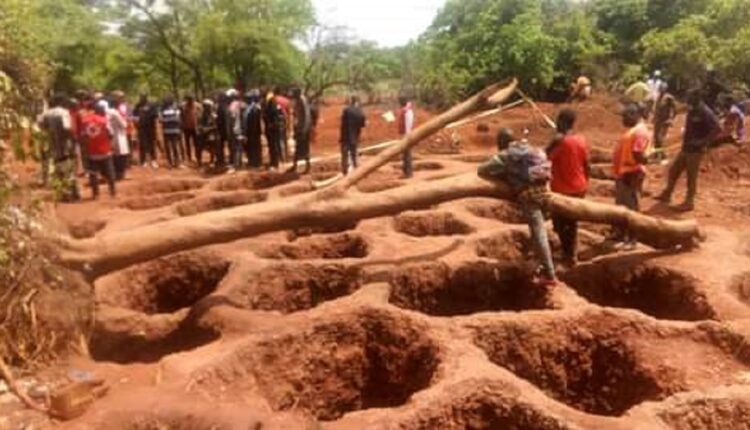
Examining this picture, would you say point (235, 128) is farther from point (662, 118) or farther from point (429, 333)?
point (429, 333)

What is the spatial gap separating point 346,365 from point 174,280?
344 cm

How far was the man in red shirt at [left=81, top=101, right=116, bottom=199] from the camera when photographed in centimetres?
1284

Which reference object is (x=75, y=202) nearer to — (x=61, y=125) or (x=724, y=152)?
(x=61, y=125)

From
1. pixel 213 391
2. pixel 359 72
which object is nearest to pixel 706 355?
pixel 213 391

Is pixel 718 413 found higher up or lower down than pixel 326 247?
lower down

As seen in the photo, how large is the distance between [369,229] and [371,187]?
312 cm

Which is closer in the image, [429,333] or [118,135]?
[429,333]

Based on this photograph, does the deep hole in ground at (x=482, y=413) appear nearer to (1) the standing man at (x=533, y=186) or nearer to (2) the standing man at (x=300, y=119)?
(1) the standing man at (x=533, y=186)

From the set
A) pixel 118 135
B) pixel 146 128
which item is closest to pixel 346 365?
pixel 118 135

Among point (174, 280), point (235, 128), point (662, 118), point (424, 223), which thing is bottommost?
point (174, 280)

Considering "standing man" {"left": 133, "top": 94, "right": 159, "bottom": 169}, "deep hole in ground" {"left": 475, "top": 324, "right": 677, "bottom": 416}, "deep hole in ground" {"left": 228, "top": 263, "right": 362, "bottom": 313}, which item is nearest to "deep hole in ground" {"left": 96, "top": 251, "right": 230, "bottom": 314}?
"deep hole in ground" {"left": 228, "top": 263, "right": 362, "bottom": 313}

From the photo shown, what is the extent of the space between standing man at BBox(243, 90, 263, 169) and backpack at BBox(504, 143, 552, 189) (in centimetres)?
832

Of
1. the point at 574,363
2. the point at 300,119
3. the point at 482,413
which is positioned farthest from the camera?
the point at 300,119

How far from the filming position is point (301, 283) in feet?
28.9
